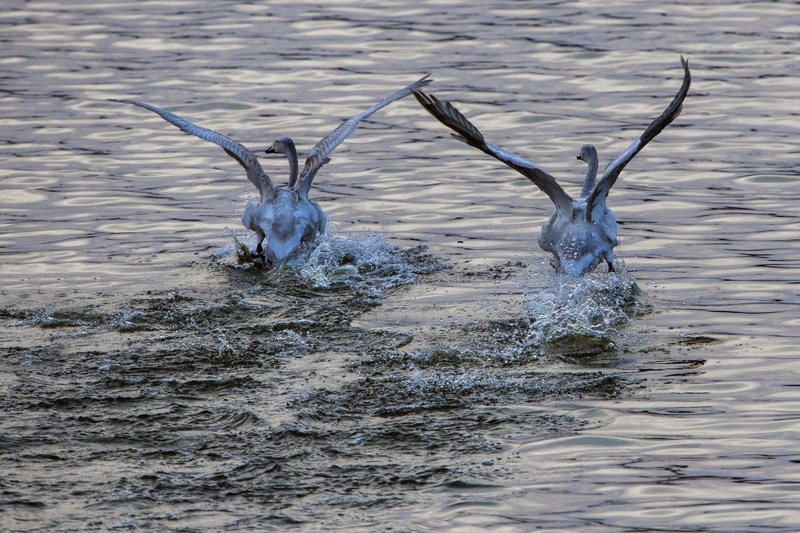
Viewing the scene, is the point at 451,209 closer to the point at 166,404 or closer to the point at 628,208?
the point at 628,208

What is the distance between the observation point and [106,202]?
12.6 meters

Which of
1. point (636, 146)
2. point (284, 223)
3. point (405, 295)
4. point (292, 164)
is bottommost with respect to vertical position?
point (405, 295)

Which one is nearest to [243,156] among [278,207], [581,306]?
[278,207]

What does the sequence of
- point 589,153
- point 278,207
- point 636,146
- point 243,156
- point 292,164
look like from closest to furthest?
1. point 636,146
2. point 589,153
3. point 243,156
4. point 278,207
5. point 292,164

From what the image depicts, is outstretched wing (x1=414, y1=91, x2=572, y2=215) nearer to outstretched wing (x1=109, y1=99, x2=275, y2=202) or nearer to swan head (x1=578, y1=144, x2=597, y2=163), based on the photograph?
swan head (x1=578, y1=144, x2=597, y2=163)

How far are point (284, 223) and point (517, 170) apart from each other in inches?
97.4

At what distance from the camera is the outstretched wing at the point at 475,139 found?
8.07m

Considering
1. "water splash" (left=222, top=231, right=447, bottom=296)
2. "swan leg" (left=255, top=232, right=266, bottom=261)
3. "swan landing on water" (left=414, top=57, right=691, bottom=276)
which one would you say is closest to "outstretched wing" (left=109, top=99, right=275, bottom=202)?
"swan leg" (left=255, top=232, right=266, bottom=261)

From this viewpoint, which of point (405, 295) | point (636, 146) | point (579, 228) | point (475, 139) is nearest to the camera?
point (475, 139)

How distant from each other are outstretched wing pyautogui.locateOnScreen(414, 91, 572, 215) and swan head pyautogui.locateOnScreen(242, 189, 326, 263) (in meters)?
2.36

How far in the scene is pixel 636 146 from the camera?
8.88 m

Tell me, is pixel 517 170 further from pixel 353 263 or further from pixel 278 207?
pixel 278 207

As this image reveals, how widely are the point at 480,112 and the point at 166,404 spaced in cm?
901

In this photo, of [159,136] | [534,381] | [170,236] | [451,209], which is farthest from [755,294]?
[159,136]
